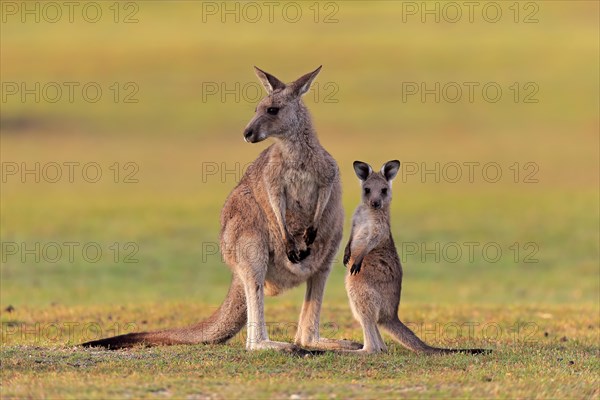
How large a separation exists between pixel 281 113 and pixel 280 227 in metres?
1.07

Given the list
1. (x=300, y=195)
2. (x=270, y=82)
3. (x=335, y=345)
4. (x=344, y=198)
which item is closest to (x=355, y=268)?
(x=335, y=345)

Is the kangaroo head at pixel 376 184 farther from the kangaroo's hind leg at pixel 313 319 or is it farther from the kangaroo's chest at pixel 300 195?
the kangaroo's hind leg at pixel 313 319

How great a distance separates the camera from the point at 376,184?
1038cm

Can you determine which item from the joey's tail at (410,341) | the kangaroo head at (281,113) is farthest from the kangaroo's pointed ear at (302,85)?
the joey's tail at (410,341)

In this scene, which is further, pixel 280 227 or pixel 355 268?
pixel 280 227

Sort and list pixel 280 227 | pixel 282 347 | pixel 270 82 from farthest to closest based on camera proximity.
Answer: pixel 270 82 < pixel 280 227 < pixel 282 347

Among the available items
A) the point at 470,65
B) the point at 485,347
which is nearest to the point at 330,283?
the point at 485,347

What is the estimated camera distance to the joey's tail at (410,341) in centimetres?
1002

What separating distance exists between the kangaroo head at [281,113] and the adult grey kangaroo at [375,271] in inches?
27.6

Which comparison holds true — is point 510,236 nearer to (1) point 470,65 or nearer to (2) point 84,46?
(1) point 470,65

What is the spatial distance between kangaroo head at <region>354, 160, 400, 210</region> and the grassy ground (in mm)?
1420

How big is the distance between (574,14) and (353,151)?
27074mm

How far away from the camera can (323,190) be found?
10.4 m

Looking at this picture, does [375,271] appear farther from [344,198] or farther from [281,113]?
[344,198]
